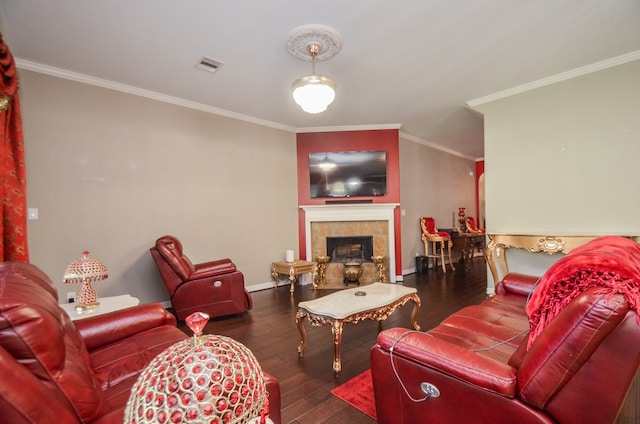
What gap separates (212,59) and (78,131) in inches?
67.9

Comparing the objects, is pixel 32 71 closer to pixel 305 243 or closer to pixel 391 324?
pixel 305 243

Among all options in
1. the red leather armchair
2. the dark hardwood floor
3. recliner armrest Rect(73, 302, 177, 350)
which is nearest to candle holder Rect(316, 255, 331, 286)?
the dark hardwood floor

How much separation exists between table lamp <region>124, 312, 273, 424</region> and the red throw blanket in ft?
3.42

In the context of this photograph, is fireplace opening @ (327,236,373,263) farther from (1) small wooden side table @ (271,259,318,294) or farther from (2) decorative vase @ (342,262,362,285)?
(1) small wooden side table @ (271,259,318,294)

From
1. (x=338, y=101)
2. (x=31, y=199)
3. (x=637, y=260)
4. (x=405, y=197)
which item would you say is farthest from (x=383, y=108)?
(x=31, y=199)

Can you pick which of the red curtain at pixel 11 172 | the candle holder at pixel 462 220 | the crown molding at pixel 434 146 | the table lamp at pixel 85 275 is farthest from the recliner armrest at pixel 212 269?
the candle holder at pixel 462 220

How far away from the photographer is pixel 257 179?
15.4ft

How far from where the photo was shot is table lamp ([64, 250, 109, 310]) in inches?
84.5

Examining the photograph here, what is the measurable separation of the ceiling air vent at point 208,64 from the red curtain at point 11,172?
1.41m

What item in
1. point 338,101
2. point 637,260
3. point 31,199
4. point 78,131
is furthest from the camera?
point 338,101

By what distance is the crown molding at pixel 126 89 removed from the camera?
9.72 feet

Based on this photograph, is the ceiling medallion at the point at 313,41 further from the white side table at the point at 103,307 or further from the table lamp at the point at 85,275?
the white side table at the point at 103,307

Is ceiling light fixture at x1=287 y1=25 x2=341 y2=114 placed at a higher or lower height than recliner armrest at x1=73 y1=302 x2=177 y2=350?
higher

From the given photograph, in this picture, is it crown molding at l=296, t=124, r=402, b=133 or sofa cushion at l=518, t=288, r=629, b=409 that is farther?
crown molding at l=296, t=124, r=402, b=133
